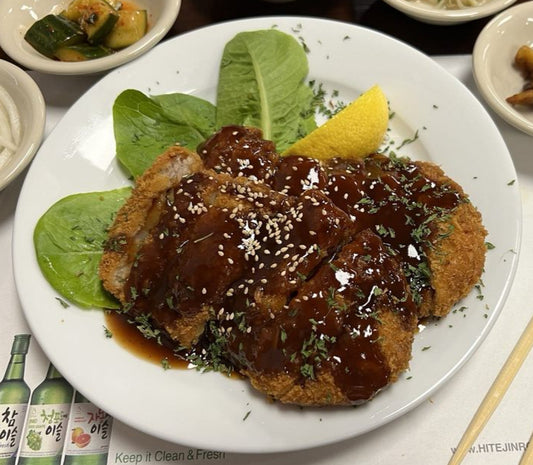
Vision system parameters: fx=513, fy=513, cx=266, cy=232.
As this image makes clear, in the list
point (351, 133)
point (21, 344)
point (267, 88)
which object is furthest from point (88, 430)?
point (267, 88)

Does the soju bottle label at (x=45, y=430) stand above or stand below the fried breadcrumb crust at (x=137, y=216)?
below

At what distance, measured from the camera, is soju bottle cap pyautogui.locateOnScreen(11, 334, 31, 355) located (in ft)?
8.73

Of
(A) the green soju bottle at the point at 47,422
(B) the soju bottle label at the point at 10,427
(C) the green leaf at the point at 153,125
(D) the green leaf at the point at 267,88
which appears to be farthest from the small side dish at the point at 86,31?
(B) the soju bottle label at the point at 10,427

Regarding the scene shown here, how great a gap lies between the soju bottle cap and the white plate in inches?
11.1

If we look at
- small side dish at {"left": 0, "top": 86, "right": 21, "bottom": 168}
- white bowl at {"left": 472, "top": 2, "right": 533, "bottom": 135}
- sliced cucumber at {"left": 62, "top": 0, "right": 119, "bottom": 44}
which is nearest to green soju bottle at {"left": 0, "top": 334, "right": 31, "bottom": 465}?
small side dish at {"left": 0, "top": 86, "right": 21, "bottom": 168}

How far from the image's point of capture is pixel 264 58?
3.13m

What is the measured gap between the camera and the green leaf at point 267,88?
A: 10.1 feet

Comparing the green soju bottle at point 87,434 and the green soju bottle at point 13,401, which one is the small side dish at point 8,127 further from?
the green soju bottle at point 87,434

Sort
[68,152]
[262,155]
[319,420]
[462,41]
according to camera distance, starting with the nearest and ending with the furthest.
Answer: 1. [319,420]
2. [262,155]
3. [68,152]
4. [462,41]

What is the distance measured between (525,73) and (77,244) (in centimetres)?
287

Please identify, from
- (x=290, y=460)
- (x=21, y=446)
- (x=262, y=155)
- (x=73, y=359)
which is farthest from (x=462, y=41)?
(x=21, y=446)

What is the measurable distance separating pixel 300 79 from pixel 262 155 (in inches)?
28.5

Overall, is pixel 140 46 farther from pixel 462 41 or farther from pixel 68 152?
pixel 462 41

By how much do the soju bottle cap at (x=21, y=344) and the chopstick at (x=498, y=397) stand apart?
215 centimetres
